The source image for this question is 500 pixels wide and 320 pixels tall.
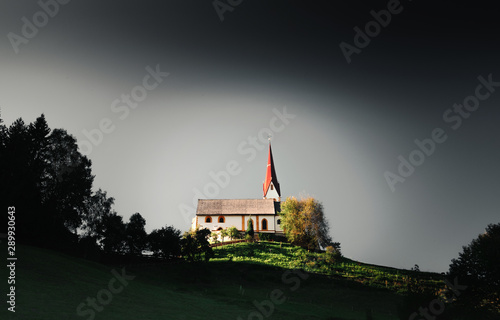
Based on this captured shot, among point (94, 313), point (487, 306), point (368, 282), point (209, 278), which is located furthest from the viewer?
point (368, 282)

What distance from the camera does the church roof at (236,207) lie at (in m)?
81.6

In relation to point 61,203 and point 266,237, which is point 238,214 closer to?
point 266,237

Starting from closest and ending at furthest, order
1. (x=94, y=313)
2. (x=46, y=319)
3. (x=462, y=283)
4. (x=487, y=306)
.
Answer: (x=46, y=319) < (x=94, y=313) < (x=487, y=306) < (x=462, y=283)

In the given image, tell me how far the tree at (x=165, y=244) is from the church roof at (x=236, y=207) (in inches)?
1342

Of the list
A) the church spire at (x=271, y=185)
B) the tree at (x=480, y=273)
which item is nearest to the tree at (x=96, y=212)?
the tree at (x=480, y=273)

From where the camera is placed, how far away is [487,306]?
1150 inches

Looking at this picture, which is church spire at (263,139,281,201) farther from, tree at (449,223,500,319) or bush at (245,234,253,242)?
tree at (449,223,500,319)

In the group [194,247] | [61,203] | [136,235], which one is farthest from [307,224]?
[61,203]

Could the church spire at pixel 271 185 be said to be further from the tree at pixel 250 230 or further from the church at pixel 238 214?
the tree at pixel 250 230

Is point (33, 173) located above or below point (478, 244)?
above

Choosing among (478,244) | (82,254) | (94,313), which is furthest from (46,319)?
(478,244)

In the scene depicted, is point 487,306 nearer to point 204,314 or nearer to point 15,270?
point 204,314

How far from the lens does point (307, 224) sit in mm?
65812

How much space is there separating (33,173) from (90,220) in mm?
10812
